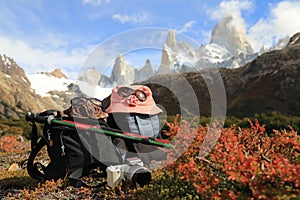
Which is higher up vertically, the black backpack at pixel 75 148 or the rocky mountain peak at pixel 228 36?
the rocky mountain peak at pixel 228 36

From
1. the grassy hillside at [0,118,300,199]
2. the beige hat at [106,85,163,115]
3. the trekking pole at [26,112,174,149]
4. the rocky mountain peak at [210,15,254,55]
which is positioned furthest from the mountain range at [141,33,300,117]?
the rocky mountain peak at [210,15,254,55]

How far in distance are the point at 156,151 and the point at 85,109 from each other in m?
1.41

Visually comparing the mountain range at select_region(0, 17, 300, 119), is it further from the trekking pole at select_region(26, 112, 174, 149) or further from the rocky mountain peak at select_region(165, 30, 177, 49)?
the trekking pole at select_region(26, 112, 174, 149)

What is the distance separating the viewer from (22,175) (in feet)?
22.1

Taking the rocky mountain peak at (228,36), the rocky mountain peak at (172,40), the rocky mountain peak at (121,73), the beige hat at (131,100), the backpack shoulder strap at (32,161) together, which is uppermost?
the rocky mountain peak at (228,36)

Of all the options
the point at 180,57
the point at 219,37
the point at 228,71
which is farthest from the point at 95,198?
the point at 219,37

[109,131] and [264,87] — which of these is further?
[264,87]

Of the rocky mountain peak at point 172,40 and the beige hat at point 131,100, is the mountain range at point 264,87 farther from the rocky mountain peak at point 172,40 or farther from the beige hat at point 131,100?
the beige hat at point 131,100

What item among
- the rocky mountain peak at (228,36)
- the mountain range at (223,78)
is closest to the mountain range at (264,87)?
the mountain range at (223,78)

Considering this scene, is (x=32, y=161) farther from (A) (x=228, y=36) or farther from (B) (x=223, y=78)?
(A) (x=228, y=36)

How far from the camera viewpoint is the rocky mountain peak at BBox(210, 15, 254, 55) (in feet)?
585

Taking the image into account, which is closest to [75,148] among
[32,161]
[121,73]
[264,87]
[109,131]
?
[109,131]

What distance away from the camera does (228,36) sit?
182 m

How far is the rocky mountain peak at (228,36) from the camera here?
585 feet
